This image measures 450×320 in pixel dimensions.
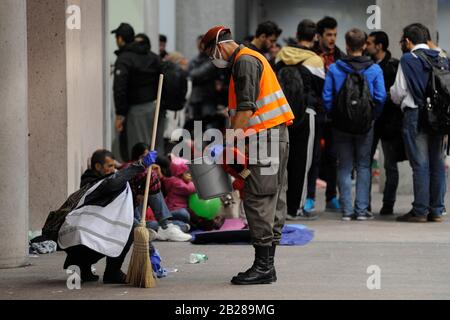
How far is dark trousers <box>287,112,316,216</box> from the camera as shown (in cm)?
1285

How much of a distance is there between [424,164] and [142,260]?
4670 mm

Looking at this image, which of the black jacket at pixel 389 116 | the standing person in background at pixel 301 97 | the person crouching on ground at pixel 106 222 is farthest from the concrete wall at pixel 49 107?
the black jacket at pixel 389 116

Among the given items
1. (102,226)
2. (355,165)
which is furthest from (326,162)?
(102,226)

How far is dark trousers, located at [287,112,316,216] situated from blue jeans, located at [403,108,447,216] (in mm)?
940

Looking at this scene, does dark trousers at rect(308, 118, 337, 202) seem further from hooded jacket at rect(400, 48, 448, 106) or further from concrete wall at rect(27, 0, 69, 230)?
concrete wall at rect(27, 0, 69, 230)

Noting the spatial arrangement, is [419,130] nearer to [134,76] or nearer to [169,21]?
[134,76]

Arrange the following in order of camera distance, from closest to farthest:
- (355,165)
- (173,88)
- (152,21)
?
(355,165)
(173,88)
(152,21)

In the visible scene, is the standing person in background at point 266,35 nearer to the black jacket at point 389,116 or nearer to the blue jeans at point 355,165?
the blue jeans at point 355,165

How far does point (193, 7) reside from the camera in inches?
926

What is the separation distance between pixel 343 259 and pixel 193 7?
13.8m

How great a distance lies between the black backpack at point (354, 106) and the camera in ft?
41.4

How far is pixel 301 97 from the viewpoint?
497 inches

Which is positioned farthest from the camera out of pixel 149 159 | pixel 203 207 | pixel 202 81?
pixel 202 81

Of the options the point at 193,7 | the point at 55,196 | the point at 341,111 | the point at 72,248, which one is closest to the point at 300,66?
the point at 341,111
